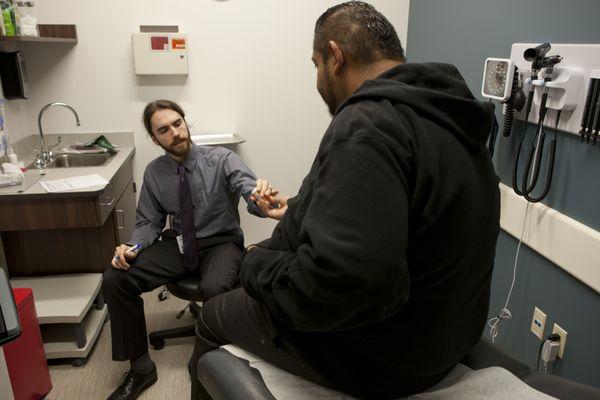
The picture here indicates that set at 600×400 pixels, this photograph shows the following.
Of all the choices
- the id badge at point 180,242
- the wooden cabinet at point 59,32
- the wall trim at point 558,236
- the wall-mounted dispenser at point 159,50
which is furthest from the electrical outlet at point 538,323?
the wooden cabinet at point 59,32

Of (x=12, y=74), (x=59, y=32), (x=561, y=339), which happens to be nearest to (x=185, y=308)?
(x=12, y=74)

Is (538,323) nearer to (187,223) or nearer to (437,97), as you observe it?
(437,97)

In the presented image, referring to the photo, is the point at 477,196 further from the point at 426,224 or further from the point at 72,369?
the point at 72,369

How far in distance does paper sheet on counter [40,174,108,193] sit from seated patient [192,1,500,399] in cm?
135

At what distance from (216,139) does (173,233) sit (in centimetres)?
84

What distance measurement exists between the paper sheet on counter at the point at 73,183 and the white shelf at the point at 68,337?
70 cm

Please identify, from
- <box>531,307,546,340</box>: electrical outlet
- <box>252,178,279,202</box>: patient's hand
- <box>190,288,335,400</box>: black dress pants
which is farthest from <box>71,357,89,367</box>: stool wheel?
<box>531,307,546,340</box>: electrical outlet

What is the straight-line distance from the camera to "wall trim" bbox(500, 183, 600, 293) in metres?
1.38

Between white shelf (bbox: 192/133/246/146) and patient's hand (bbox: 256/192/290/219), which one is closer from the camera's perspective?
patient's hand (bbox: 256/192/290/219)

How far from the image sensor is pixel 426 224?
33.8 inches

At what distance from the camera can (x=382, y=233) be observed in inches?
30.7

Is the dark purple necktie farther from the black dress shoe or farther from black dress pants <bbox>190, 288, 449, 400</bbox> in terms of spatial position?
black dress pants <bbox>190, 288, 449, 400</bbox>

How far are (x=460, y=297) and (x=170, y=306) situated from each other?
6.87 feet

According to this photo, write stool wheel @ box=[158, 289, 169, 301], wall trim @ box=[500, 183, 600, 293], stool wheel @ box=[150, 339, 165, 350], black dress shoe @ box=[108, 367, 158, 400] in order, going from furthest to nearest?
1. stool wheel @ box=[158, 289, 169, 301]
2. stool wheel @ box=[150, 339, 165, 350]
3. black dress shoe @ box=[108, 367, 158, 400]
4. wall trim @ box=[500, 183, 600, 293]
